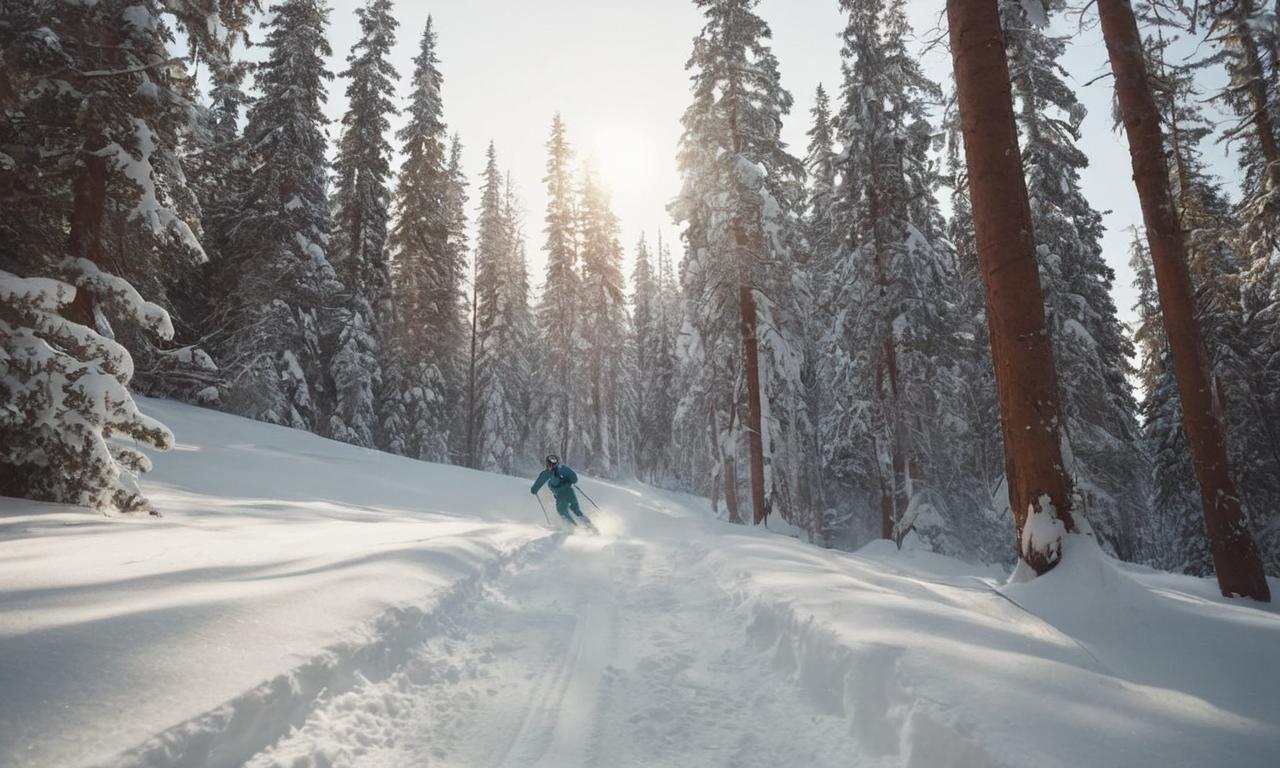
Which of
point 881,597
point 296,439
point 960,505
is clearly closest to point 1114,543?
point 960,505

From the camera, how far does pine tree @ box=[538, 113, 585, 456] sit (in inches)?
1437

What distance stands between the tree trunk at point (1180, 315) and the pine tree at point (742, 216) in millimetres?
9177

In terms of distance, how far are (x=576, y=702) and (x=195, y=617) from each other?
2.46 m

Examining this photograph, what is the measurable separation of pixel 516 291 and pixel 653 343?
36.8ft

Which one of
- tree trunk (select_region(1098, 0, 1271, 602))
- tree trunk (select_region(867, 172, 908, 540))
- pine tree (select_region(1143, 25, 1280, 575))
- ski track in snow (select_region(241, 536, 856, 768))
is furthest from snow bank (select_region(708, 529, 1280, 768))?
pine tree (select_region(1143, 25, 1280, 575))

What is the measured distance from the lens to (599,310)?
35844 millimetres

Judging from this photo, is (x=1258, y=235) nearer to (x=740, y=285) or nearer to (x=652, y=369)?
(x=740, y=285)

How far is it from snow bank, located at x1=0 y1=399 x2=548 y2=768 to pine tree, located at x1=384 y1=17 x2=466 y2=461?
18980mm

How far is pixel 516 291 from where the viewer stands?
1623 inches

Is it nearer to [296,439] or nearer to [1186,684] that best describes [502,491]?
[296,439]

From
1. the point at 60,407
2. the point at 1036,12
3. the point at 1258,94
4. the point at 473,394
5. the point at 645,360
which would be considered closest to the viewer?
the point at 1036,12

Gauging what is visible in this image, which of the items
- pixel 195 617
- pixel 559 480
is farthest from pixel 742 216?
pixel 195 617

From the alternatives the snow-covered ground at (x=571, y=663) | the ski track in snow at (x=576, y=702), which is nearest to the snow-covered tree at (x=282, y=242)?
the snow-covered ground at (x=571, y=663)

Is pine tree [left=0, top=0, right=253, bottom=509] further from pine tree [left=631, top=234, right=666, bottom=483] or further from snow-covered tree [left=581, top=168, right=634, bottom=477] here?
pine tree [left=631, top=234, right=666, bottom=483]
